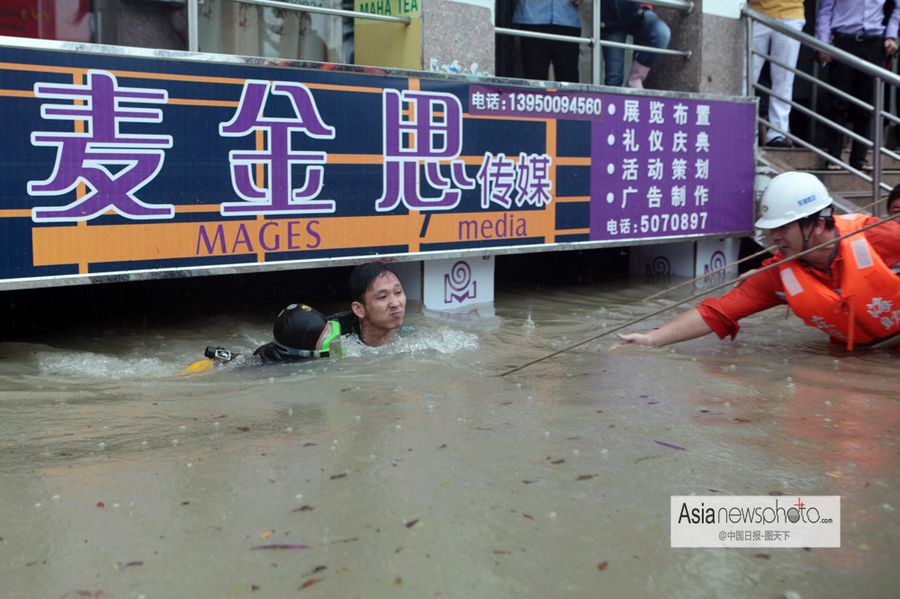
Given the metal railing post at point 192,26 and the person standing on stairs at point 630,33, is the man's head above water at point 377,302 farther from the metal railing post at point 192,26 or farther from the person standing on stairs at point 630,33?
the person standing on stairs at point 630,33

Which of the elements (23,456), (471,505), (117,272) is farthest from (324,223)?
(471,505)

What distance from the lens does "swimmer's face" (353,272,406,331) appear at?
643 cm

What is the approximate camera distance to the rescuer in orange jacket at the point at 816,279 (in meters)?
5.97

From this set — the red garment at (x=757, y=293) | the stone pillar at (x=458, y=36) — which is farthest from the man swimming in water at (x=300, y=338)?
the stone pillar at (x=458, y=36)

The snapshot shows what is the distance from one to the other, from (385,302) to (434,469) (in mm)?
2583

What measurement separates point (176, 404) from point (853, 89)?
28.5ft

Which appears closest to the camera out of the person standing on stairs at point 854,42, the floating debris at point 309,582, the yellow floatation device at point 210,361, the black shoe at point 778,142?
the floating debris at point 309,582

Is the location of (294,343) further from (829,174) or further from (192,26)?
(829,174)

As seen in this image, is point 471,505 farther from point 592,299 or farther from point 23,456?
point 592,299

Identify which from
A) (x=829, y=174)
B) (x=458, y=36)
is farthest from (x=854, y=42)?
(x=458, y=36)

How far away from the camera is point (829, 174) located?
10.5 metres

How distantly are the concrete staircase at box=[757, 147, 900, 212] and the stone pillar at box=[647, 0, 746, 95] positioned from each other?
815mm

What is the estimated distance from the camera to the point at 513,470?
12.8ft

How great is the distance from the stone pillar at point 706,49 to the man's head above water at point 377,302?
5.23 metres
